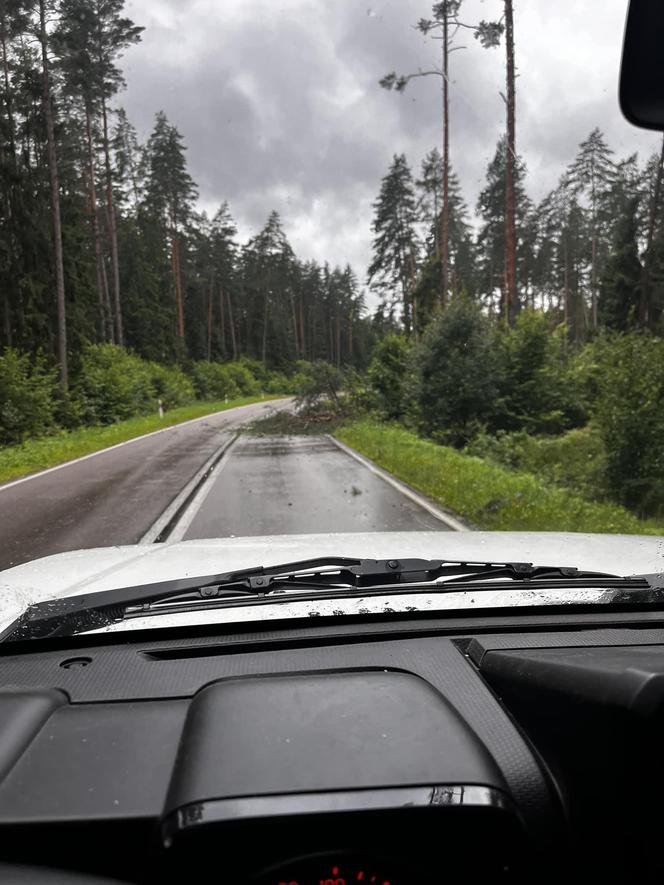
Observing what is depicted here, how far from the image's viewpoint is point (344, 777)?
4.97 feet

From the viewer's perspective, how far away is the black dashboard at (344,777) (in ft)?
4.68

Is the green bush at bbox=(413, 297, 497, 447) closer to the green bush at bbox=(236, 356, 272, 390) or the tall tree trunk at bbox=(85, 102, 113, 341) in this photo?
the tall tree trunk at bbox=(85, 102, 113, 341)

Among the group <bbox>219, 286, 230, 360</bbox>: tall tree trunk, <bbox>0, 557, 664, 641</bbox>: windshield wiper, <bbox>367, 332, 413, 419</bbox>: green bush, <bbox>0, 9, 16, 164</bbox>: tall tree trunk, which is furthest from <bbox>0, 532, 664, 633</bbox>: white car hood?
<bbox>219, 286, 230, 360</bbox>: tall tree trunk

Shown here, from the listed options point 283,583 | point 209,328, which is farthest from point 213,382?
point 283,583

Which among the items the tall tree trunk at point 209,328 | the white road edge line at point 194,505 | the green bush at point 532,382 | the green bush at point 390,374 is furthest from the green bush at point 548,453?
the tall tree trunk at point 209,328

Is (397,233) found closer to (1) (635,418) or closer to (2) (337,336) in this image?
(1) (635,418)

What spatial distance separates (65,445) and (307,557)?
1817 cm

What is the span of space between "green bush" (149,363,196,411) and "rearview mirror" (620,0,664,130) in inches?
1585

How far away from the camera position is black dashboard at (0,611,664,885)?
1426 millimetres

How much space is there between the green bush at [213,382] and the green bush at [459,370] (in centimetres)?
3767

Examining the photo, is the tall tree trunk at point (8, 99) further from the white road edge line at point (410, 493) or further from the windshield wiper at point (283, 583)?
the windshield wiper at point (283, 583)

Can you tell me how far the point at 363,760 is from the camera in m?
1.57

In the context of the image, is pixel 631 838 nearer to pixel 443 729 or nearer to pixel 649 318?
pixel 443 729

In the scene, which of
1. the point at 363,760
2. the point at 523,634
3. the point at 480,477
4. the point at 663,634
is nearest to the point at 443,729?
the point at 363,760
